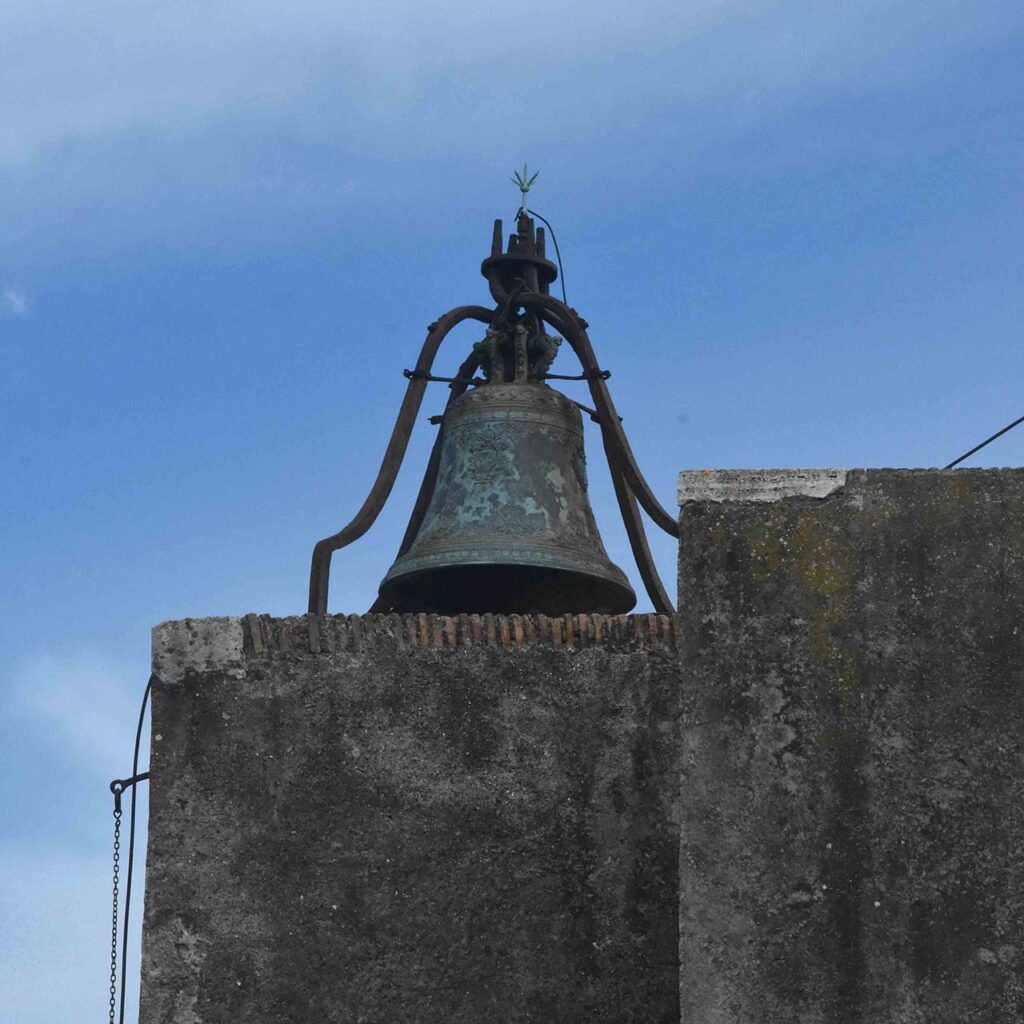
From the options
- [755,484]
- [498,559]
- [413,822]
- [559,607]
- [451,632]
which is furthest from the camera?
[559,607]

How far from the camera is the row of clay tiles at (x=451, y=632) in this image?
20.3ft

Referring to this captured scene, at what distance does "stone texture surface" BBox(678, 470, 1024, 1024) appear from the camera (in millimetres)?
4887

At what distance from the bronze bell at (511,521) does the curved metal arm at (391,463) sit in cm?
16

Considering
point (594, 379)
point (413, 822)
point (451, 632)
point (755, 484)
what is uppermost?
point (594, 379)

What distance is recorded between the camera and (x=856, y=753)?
197 inches

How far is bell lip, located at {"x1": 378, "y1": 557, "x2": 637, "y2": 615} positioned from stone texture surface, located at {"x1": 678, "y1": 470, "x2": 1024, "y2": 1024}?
5.72 feet

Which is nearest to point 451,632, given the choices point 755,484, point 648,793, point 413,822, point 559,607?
point 413,822

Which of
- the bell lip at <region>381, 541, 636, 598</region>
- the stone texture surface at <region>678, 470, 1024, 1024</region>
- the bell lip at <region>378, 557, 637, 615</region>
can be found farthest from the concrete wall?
the bell lip at <region>378, 557, 637, 615</region>

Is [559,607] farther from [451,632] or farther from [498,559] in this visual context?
[451,632]

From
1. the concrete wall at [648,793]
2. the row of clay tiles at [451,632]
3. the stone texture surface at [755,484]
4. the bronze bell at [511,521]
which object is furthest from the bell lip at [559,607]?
the stone texture surface at [755,484]

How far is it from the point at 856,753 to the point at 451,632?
159 cm

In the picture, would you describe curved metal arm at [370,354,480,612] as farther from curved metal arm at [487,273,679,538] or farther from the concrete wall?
the concrete wall

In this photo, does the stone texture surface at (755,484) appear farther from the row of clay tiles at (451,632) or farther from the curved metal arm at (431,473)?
the curved metal arm at (431,473)

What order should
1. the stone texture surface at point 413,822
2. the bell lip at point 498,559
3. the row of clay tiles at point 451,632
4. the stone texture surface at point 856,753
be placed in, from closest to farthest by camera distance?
1. the stone texture surface at point 856,753
2. the stone texture surface at point 413,822
3. the row of clay tiles at point 451,632
4. the bell lip at point 498,559
